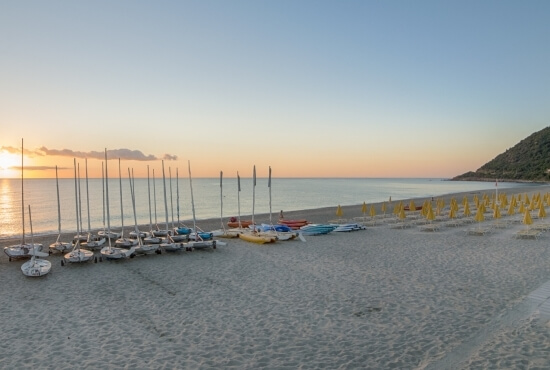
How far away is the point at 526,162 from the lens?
4968 inches

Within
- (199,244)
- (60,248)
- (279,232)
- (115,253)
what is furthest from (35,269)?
(279,232)

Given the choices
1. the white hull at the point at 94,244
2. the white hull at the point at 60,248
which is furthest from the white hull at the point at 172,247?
the white hull at the point at 60,248

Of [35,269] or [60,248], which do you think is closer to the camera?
[35,269]

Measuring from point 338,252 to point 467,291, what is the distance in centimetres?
565

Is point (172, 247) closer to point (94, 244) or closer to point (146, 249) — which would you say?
point (146, 249)

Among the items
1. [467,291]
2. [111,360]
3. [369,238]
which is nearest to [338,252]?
[369,238]

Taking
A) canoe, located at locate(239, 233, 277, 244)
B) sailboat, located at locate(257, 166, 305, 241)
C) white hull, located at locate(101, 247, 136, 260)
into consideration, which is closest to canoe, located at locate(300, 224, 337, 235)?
sailboat, located at locate(257, 166, 305, 241)

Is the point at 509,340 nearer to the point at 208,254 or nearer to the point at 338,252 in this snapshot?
the point at 338,252

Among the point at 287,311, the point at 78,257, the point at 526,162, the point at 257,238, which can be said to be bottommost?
the point at 287,311

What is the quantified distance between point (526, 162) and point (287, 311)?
469 feet

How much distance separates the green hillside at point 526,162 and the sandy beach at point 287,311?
12053cm

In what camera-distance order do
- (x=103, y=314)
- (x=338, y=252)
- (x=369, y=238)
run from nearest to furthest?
(x=103, y=314) → (x=338, y=252) → (x=369, y=238)

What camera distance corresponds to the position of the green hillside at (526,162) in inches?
4592

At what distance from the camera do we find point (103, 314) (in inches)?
326
